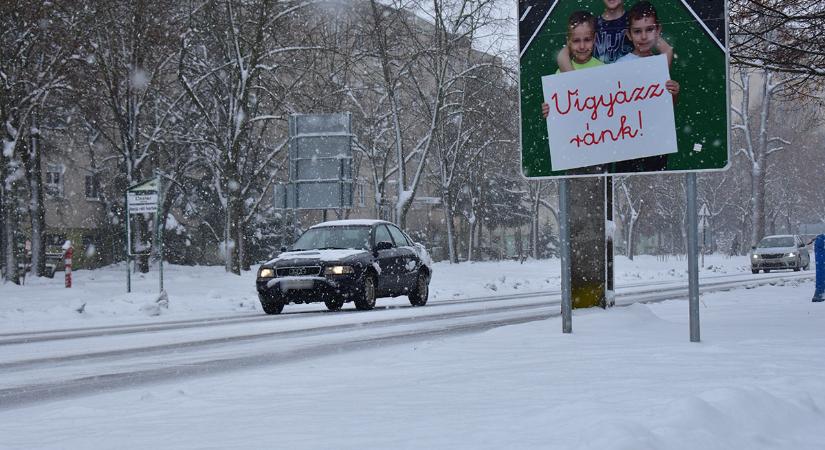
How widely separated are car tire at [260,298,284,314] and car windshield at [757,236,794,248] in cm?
3061

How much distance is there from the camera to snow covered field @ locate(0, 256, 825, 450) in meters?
4.84

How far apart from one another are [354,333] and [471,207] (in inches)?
2054

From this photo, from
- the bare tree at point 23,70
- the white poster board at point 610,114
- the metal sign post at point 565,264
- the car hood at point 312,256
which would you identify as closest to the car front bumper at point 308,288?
the car hood at point 312,256

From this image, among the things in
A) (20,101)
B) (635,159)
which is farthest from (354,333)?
(20,101)

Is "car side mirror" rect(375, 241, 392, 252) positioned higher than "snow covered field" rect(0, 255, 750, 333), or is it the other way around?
"car side mirror" rect(375, 241, 392, 252)

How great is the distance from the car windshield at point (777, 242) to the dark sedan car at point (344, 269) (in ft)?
90.2

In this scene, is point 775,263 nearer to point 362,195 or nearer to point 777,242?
point 777,242

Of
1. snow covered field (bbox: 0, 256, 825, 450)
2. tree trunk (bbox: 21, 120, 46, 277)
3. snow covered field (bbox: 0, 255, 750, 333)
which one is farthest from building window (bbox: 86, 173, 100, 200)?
snow covered field (bbox: 0, 256, 825, 450)

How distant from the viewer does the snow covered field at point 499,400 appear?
484 centimetres

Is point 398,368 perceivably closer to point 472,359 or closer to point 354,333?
point 472,359

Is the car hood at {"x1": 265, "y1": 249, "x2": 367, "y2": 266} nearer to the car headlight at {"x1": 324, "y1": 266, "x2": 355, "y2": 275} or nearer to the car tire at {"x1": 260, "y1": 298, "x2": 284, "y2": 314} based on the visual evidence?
the car headlight at {"x1": 324, "y1": 266, "x2": 355, "y2": 275}

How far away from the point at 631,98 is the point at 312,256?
30.8ft

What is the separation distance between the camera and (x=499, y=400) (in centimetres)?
595

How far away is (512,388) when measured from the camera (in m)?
6.45
